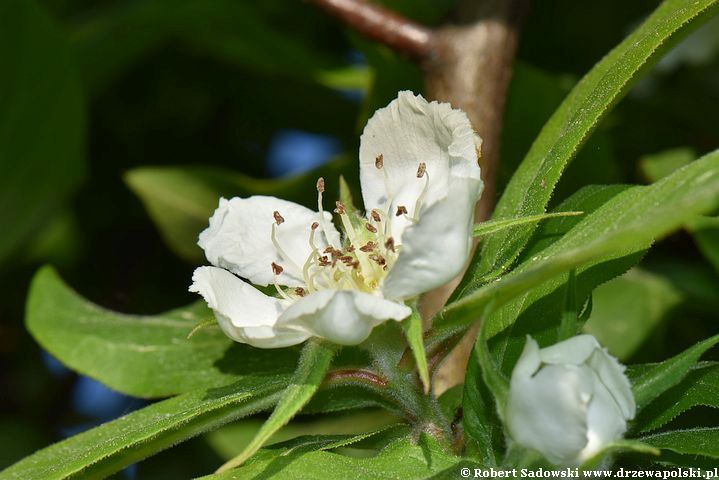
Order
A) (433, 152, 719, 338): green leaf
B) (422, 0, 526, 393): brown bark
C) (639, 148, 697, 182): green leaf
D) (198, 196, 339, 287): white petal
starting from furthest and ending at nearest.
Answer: (639, 148, 697, 182): green leaf, (422, 0, 526, 393): brown bark, (198, 196, 339, 287): white petal, (433, 152, 719, 338): green leaf

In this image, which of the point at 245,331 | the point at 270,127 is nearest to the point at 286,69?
the point at 270,127

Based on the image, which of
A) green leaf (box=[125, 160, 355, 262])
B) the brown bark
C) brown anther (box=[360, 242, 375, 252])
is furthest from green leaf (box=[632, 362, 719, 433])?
green leaf (box=[125, 160, 355, 262])

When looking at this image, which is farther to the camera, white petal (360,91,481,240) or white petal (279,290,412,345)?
white petal (360,91,481,240)

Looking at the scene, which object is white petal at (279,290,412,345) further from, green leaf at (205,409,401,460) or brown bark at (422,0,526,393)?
green leaf at (205,409,401,460)

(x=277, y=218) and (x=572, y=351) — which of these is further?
(x=277, y=218)

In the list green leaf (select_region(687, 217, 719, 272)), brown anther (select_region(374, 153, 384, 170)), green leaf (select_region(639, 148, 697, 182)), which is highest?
green leaf (select_region(639, 148, 697, 182))

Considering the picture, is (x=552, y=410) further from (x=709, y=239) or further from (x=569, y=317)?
(x=709, y=239)

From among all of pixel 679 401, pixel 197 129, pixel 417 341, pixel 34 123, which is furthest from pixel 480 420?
pixel 197 129

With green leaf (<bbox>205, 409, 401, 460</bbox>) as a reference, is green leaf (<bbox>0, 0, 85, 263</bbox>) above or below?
above
